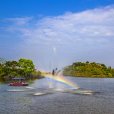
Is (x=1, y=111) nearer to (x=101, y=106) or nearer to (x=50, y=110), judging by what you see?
(x=50, y=110)

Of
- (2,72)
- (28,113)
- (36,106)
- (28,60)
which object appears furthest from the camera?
(28,60)

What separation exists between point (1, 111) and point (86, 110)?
42.1 ft

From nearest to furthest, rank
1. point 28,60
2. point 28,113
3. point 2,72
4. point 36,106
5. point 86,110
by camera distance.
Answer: point 28,113 < point 86,110 < point 36,106 < point 2,72 < point 28,60

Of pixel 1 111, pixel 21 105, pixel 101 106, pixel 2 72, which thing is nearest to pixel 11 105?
pixel 21 105

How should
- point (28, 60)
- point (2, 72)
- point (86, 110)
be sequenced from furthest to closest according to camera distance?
point (28, 60) → point (2, 72) → point (86, 110)

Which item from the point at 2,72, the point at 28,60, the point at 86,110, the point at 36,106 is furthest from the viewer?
the point at 28,60

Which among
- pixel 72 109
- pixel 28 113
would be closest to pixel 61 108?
pixel 72 109

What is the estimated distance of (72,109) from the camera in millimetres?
47906

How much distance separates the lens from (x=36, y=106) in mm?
50719

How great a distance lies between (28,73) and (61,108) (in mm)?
105672

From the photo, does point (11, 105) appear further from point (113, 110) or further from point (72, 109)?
point (113, 110)

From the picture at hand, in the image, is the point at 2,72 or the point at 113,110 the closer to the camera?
the point at 113,110

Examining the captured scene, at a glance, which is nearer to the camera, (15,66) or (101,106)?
(101,106)

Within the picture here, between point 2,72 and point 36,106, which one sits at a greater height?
point 2,72
